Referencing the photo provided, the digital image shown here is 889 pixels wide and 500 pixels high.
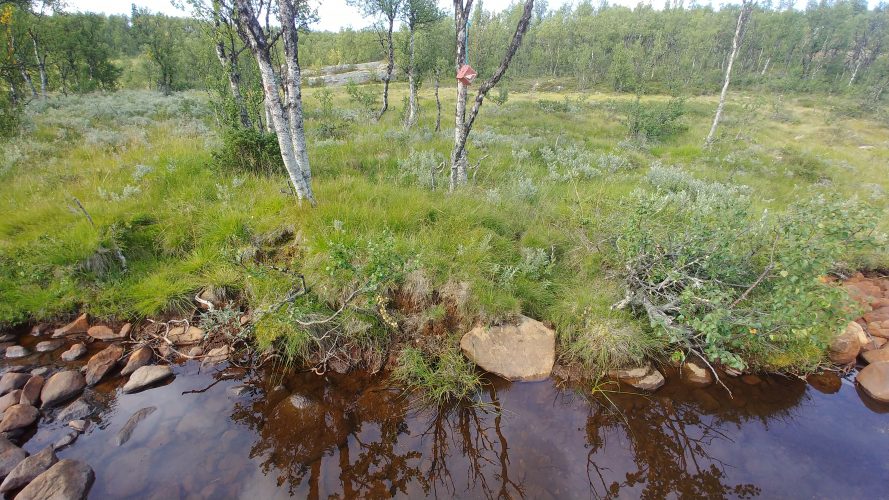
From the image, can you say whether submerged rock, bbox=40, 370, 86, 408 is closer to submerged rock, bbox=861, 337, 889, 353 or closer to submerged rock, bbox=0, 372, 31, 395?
submerged rock, bbox=0, 372, 31, 395

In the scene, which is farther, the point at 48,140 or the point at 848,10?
the point at 848,10

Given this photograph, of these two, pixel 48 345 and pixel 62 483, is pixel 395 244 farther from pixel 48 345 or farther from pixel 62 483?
pixel 48 345

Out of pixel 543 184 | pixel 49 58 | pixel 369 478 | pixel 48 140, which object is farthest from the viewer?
pixel 49 58

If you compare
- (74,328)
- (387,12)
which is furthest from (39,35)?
(74,328)

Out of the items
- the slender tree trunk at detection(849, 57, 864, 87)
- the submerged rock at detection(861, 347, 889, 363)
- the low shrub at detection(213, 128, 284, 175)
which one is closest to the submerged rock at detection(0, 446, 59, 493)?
the low shrub at detection(213, 128, 284, 175)

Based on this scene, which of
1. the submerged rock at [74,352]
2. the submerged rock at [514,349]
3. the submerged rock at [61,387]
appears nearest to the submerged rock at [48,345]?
the submerged rock at [74,352]

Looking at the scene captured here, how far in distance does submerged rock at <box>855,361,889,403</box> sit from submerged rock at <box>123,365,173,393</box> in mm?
10042

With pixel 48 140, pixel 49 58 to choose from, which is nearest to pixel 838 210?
pixel 48 140

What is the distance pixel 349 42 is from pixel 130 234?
7436cm

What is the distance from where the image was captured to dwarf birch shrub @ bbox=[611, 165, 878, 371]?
4406mm

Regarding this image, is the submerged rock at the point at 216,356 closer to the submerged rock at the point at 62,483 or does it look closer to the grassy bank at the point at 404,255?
the grassy bank at the point at 404,255

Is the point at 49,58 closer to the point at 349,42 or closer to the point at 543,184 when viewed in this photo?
the point at 543,184

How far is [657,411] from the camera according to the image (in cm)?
497

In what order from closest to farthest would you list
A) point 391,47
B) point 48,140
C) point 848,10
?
point 48,140
point 391,47
point 848,10
